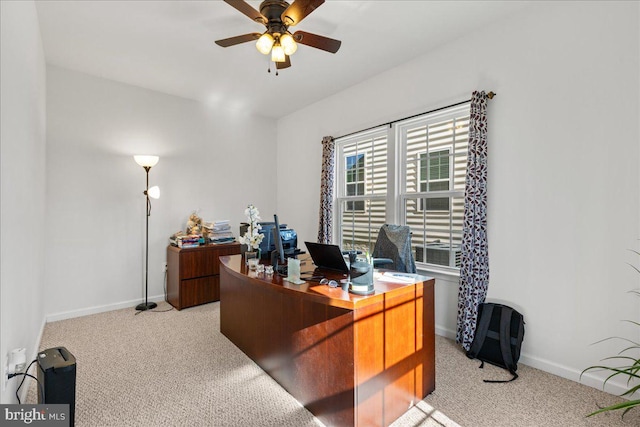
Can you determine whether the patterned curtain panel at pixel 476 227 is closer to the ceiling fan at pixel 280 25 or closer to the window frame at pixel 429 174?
the window frame at pixel 429 174

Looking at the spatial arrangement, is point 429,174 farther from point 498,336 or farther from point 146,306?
point 146,306

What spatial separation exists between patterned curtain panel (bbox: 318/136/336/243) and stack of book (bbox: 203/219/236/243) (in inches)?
55.0

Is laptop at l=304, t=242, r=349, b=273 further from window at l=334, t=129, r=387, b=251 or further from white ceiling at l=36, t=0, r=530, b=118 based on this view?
white ceiling at l=36, t=0, r=530, b=118

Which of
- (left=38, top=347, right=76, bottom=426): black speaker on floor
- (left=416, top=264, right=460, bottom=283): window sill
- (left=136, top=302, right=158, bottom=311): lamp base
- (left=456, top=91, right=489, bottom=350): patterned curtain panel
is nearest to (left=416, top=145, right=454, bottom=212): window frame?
(left=456, top=91, right=489, bottom=350): patterned curtain panel

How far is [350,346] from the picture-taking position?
165cm

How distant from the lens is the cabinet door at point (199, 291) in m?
3.96

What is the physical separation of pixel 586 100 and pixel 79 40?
4547 mm

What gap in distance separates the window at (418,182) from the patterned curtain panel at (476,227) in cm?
32

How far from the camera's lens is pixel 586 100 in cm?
227

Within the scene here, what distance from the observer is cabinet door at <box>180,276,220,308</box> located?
3.96m

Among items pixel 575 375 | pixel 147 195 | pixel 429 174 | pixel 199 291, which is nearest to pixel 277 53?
pixel 429 174

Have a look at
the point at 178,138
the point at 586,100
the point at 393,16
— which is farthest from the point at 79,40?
the point at 586,100

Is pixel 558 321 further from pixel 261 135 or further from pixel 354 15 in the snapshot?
pixel 261 135

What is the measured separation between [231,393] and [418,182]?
2.76m
